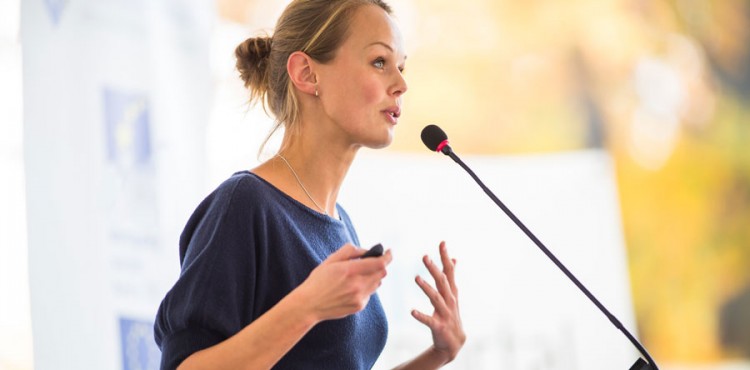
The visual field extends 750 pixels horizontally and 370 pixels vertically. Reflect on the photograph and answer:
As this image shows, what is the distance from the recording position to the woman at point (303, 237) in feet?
4.16

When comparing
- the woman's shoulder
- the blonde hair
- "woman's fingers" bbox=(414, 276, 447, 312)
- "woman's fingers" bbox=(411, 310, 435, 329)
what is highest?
the blonde hair

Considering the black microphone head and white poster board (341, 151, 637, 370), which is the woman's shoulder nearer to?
the black microphone head

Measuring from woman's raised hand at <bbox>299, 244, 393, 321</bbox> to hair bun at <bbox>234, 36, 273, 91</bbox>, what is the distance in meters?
0.69

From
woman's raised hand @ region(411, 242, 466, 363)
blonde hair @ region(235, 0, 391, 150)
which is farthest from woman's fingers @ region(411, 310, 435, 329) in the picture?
blonde hair @ region(235, 0, 391, 150)

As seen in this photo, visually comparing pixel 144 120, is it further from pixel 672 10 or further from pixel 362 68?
pixel 672 10

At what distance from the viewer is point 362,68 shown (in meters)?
1.66

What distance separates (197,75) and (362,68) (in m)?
0.97

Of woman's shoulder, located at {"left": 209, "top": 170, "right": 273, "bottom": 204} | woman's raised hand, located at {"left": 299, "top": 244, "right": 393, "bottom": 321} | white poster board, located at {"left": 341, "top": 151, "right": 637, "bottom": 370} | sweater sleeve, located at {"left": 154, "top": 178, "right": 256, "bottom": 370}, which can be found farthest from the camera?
white poster board, located at {"left": 341, "top": 151, "right": 637, "bottom": 370}

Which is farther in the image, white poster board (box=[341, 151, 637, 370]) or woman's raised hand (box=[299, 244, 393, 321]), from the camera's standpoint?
white poster board (box=[341, 151, 637, 370])

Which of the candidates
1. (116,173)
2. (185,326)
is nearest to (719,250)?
(116,173)

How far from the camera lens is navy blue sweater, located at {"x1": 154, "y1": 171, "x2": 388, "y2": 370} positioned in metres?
1.35

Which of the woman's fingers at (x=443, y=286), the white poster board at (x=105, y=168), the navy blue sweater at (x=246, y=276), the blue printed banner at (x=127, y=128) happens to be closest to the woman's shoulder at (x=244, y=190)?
the navy blue sweater at (x=246, y=276)

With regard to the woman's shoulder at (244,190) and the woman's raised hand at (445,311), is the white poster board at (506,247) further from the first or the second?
the woman's shoulder at (244,190)

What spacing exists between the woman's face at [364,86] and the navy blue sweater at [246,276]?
18 cm
